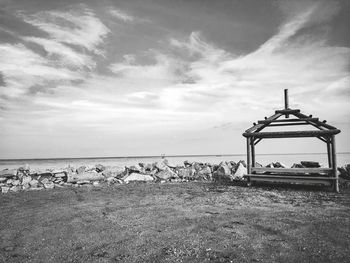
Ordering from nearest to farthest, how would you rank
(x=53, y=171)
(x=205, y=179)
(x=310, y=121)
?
(x=310, y=121), (x=53, y=171), (x=205, y=179)

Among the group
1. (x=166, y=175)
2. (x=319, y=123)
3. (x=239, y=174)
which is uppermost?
(x=319, y=123)

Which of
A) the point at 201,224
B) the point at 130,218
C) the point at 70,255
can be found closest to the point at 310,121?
the point at 201,224

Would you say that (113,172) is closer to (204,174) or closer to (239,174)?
(204,174)

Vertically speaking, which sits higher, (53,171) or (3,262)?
(53,171)

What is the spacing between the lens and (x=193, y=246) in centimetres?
443

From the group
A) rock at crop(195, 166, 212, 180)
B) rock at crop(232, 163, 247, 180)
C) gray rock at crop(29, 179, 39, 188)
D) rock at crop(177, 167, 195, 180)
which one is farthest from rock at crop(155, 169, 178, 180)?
gray rock at crop(29, 179, 39, 188)

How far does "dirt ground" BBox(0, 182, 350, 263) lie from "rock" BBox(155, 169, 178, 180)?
582 centimetres

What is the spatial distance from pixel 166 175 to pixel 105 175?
12.1ft

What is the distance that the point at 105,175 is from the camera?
14.9 metres

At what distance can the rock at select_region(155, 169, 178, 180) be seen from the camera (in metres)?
15.1

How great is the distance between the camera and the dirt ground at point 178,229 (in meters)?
4.13

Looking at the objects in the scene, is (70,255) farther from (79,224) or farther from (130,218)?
(130,218)

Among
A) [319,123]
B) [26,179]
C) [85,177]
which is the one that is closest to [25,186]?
[26,179]

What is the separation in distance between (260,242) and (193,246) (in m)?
1.24
